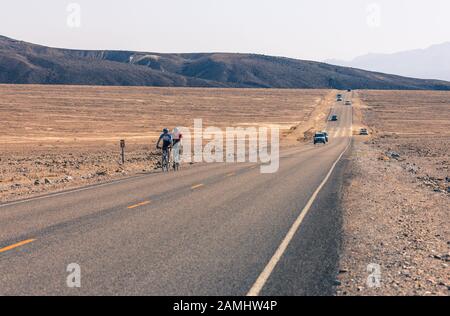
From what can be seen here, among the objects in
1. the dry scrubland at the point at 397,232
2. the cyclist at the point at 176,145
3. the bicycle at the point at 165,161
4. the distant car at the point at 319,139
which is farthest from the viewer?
the distant car at the point at 319,139

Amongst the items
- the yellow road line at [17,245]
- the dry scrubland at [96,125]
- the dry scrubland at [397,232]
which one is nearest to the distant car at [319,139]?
the dry scrubland at [96,125]

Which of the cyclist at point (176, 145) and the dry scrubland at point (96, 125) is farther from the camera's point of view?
the dry scrubland at point (96, 125)

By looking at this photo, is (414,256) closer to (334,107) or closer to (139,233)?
(139,233)

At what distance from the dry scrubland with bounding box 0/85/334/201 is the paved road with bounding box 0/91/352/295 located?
16.5ft

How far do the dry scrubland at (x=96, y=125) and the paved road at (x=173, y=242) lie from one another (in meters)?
5.03

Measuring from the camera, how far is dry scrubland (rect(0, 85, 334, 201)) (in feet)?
83.0

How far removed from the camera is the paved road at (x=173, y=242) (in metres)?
6.77

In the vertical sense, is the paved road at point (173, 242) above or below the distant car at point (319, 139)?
above

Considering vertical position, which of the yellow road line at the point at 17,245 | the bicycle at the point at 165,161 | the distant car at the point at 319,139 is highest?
the yellow road line at the point at 17,245

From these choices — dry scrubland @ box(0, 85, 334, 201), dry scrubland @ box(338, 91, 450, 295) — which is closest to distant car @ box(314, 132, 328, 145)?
dry scrubland @ box(0, 85, 334, 201)

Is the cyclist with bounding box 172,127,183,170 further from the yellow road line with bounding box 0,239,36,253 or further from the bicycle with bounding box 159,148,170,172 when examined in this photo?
the yellow road line with bounding box 0,239,36,253

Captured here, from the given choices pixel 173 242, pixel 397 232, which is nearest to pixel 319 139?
pixel 397 232

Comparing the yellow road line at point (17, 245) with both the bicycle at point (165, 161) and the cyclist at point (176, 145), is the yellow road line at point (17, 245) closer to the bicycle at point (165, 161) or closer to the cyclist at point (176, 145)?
the cyclist at point (176, 145)
